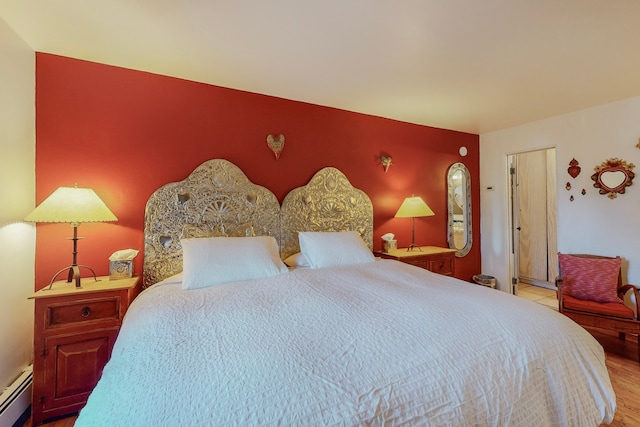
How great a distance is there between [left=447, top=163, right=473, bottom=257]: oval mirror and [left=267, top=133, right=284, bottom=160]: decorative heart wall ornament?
2475 millimetres

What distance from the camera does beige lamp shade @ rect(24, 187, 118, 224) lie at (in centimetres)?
164

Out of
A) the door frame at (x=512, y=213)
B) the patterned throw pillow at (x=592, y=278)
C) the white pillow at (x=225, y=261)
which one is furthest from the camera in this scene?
the door frame at (x=512, y=213)

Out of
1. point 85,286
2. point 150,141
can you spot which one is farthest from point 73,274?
point 150,141

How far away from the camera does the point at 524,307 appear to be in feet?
4.45

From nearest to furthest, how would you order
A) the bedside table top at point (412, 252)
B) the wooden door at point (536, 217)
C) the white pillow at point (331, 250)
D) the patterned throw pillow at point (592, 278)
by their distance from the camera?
the white pillow at point (331, 250) → the patterned throw pillow at point (592, 278) → the bedside table top at point (412, 252) → the wooden door at point (536, 217)

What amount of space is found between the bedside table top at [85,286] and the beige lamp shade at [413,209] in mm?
2675

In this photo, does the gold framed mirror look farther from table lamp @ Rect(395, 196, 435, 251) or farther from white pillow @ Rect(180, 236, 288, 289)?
white pillow @ Rect(180, 236, 288, 289)

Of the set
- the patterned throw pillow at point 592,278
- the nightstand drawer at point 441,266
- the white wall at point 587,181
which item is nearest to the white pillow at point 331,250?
the nightstand drawer at point 441,266

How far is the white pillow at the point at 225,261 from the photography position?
6.03ft

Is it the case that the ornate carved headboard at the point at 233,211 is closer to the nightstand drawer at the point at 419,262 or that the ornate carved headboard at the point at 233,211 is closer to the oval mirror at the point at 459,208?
the nightstand drawer at the point at 419,262

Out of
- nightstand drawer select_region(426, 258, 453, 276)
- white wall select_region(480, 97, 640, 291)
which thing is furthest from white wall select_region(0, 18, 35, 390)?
white wall select_region(480, 97, 640, 291)

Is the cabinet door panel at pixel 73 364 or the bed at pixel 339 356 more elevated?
the bed at pixel 339 356

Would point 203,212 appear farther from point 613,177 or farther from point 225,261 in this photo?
point 613,177

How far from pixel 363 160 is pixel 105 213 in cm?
253
